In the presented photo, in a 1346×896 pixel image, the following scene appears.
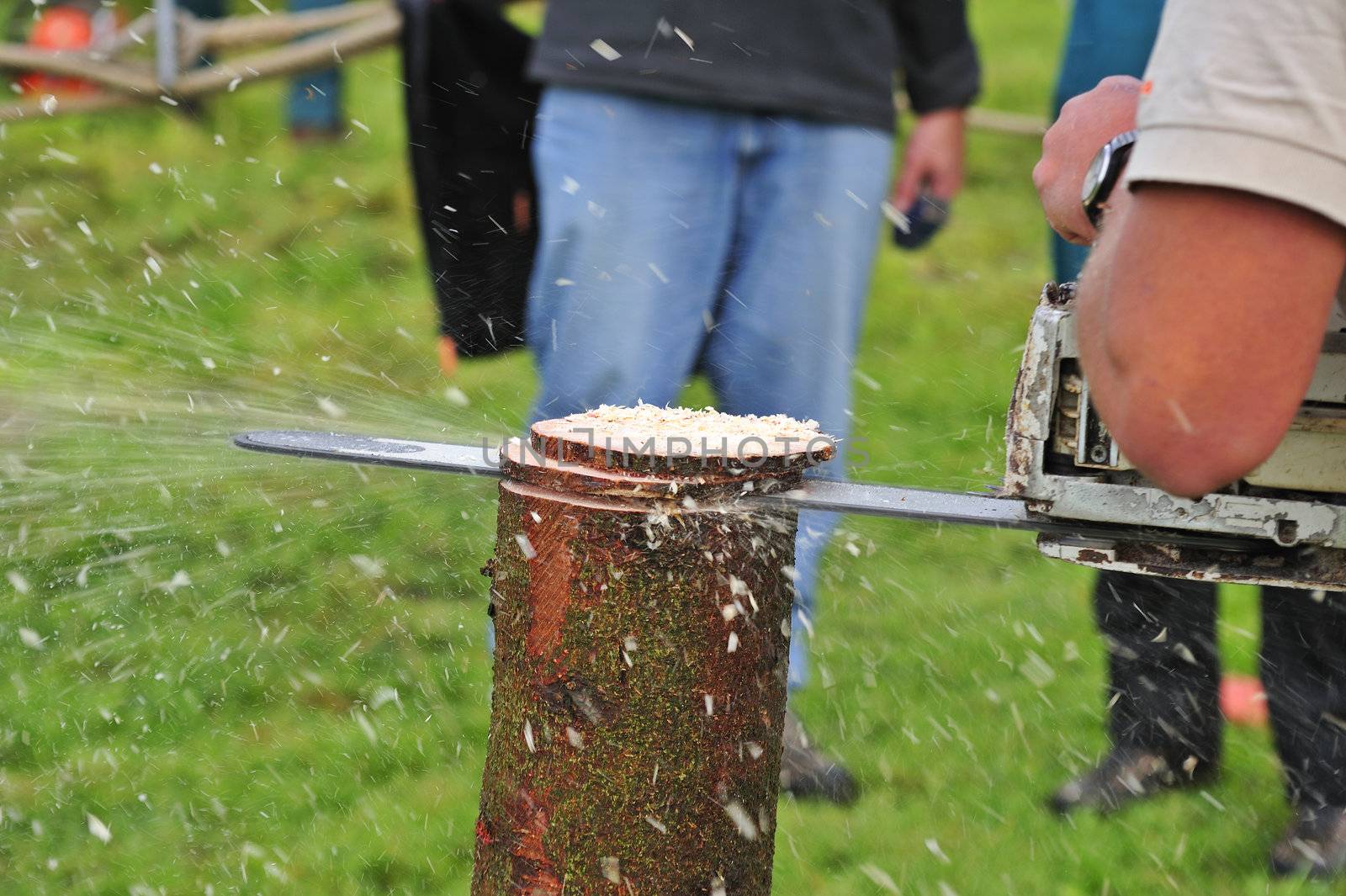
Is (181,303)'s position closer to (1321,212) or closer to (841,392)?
(841,392)

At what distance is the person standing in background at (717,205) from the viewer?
9.57 feet

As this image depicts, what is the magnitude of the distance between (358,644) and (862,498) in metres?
2.32

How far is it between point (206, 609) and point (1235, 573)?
2882mm

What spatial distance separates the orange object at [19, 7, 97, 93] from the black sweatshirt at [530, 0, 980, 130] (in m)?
6.06

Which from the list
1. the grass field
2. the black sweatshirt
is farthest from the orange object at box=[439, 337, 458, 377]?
the black sweatshirt

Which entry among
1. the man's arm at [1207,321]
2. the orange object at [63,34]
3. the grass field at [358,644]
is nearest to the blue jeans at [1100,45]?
the grass field at [358,644]

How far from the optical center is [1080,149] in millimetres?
1649

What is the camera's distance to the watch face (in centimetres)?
152

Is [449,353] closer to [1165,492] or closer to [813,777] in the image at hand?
[813,777]

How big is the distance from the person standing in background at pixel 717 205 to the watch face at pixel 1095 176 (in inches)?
53.7

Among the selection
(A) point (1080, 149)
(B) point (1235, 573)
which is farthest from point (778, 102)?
(B) point (1235, 573)

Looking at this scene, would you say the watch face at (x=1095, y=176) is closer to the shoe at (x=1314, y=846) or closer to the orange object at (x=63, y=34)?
the shoe at (x=1314, y=846)

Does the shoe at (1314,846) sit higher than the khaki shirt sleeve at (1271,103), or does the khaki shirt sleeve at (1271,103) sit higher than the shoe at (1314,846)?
the khaki shirt sleeve at (1271,103)

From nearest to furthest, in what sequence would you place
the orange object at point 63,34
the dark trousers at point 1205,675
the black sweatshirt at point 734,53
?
the dark trousers at point 1205,675 < the black sweatshirt at point 734,53 < the orange object at point 63,34
